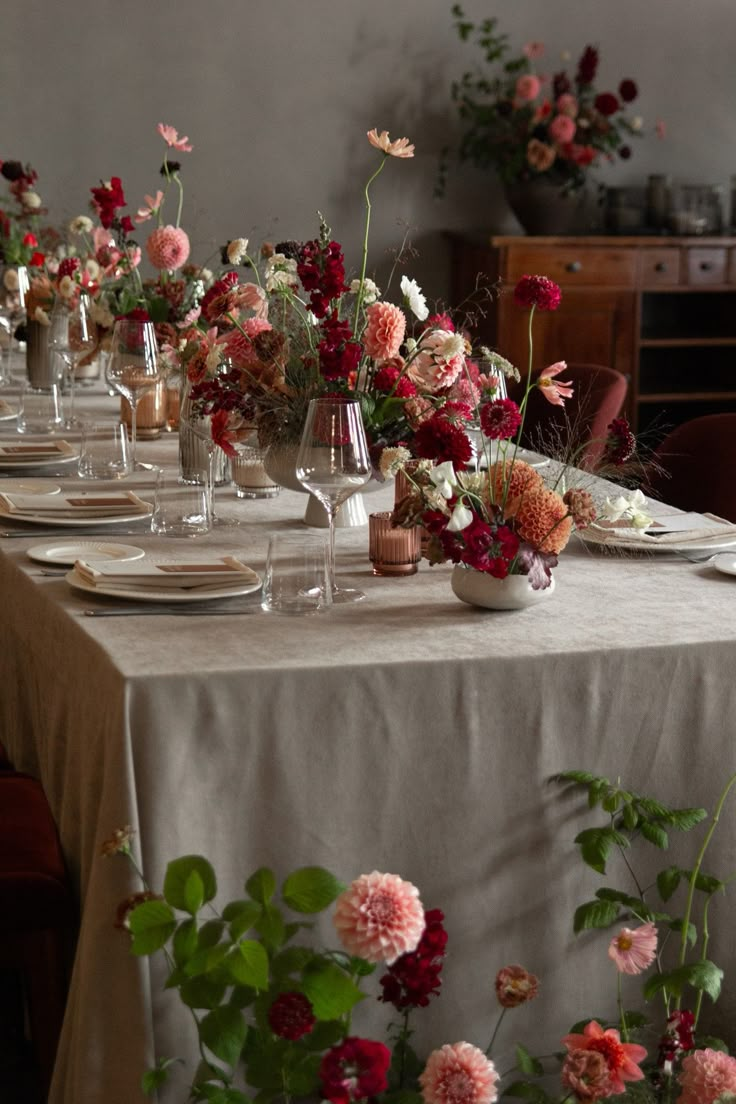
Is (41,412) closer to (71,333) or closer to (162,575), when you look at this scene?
(71,333)

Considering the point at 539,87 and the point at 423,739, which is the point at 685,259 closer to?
the point at 539,87

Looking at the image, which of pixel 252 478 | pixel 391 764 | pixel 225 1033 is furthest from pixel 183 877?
pixel 252 478

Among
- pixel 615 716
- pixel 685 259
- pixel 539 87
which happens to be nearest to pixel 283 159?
pixel 539 87

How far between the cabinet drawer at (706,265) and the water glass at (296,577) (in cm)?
435

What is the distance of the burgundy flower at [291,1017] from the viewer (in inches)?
52.6

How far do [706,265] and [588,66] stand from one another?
0.88 meters

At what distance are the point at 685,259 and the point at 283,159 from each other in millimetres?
1579

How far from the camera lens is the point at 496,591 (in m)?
1.74

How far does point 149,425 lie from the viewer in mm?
3049

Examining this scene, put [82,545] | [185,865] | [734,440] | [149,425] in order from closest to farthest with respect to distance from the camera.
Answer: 1. [185,865]
2. [82,545]
3. [734,440]
4. [149,425]

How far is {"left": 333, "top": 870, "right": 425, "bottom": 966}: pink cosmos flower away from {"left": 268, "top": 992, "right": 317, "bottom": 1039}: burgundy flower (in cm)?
7

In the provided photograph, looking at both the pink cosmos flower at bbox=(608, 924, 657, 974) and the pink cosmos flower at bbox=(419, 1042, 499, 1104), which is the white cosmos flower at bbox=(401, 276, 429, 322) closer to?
the pink cosmos flower at bbox=(608, 924, 657, 974)

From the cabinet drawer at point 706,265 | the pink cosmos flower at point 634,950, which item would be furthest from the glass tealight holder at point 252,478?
the cabinet drawer at point 706,265

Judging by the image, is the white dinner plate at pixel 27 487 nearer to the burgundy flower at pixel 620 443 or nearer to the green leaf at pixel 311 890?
the burgundy flower at pixel 620 443
